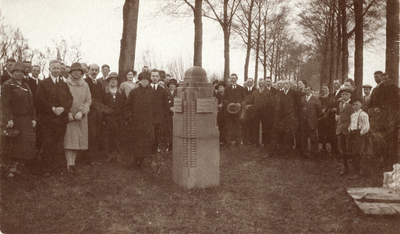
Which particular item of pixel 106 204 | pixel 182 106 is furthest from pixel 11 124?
pixel 182 106

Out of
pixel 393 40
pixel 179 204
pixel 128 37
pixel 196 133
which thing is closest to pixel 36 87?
pixel 128 37

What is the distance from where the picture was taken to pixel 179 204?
586 cm

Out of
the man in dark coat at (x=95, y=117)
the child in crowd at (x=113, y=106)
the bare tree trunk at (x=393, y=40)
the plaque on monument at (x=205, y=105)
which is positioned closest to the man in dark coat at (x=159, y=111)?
the child in crowd at (x=113, y=106)

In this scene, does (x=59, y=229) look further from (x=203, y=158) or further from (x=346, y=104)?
(x=346, y=104)

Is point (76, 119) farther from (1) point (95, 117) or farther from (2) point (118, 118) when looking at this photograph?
(2) point (118, 118)

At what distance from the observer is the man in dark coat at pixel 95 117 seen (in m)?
8.04

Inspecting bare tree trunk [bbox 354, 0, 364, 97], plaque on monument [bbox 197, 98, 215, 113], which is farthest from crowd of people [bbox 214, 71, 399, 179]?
plaque on monument [bbox 197, 98, 215, 113]

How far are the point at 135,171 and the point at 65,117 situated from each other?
5.54 feet

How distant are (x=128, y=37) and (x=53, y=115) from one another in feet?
12.9

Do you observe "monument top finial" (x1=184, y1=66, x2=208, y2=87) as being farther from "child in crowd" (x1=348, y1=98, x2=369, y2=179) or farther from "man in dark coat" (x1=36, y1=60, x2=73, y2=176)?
"child in crowd" (x1=348, y1=98, x2=369, y2=179)

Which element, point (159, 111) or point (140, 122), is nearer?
point (140, 122)

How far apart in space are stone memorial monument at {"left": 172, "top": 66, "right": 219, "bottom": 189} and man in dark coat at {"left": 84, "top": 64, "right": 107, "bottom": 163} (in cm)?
225

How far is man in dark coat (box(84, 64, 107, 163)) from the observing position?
26.4 ft

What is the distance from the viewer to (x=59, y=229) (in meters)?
4.81
